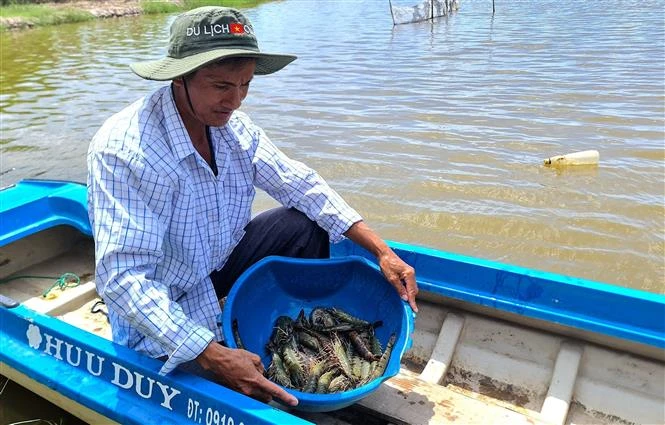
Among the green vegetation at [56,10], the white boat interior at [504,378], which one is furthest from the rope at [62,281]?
the green vegetation at [56,10]

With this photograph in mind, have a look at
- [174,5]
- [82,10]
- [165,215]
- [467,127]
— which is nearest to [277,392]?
[165,215]

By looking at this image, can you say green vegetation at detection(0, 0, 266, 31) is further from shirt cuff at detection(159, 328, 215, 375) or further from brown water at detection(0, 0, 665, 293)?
shirt cuff at detection(159, 328, 215, 375)

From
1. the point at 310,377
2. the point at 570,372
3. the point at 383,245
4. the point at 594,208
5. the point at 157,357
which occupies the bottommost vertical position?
the point at 594,208

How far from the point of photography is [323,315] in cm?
282

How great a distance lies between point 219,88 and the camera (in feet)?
6.61

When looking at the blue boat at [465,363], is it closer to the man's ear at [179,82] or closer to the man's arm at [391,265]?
the man's arm at [391,265]

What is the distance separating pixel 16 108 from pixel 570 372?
34.1 feet

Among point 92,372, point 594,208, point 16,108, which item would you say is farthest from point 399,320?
point 16,108

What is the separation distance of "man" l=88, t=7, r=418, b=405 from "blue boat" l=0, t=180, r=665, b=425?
15 cm

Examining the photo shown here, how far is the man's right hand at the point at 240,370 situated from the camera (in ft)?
6.49

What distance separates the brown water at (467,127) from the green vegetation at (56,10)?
31.3 feet

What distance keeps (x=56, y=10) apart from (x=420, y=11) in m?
18.5

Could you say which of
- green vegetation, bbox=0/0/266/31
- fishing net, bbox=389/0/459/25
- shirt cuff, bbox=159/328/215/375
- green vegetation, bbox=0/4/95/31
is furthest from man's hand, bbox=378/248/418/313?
green vegetation, bbox=0/4/95/31

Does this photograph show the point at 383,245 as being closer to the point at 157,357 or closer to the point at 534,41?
the point at 157,357
